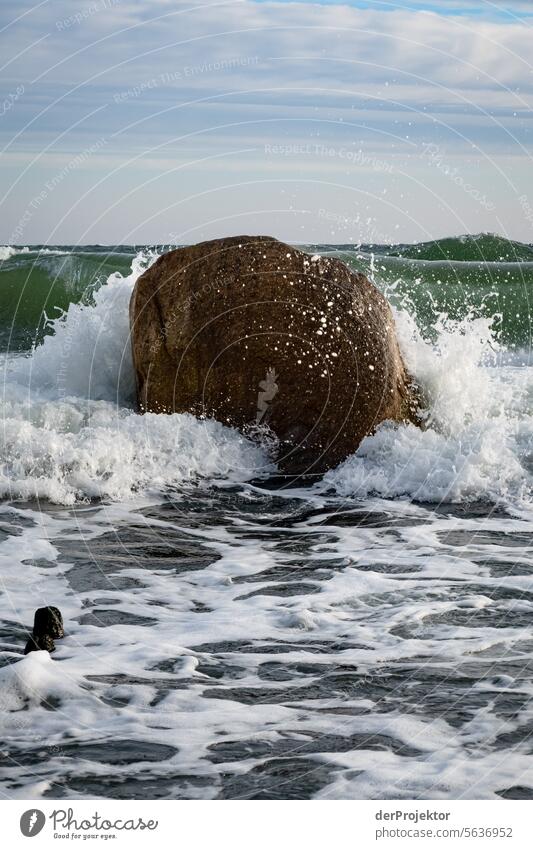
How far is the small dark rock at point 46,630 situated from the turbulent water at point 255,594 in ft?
0.25

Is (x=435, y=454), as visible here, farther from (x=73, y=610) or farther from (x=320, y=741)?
(x=320, y=741)

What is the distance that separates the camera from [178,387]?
29.6ft

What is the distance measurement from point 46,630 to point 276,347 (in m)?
4.51

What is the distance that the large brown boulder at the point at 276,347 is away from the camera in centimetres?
877

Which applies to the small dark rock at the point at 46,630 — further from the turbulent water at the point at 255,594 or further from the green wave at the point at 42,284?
the green wave at the point at 42,284

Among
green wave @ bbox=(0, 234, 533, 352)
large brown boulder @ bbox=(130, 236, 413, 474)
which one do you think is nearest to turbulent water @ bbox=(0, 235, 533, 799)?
large brown boulder @ bbox=(130, 236, 413, 474)

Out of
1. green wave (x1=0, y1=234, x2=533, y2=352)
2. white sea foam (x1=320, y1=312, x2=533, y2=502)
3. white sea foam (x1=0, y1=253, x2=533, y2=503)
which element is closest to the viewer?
white sea foam (x1=0, y1=253, x2=533, y2=503)

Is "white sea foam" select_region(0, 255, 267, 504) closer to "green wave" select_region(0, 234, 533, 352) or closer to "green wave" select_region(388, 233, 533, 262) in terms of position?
"green wave" select_region(0, 234, 533, 352)

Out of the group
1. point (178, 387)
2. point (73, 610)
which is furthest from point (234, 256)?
point (73, 610)

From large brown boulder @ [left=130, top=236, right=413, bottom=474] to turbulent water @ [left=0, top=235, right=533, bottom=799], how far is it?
0.92 ft

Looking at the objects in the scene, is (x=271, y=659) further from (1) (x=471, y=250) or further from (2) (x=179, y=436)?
(1) (x=471, y=250)

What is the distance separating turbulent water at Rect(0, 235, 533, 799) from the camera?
370 cm
